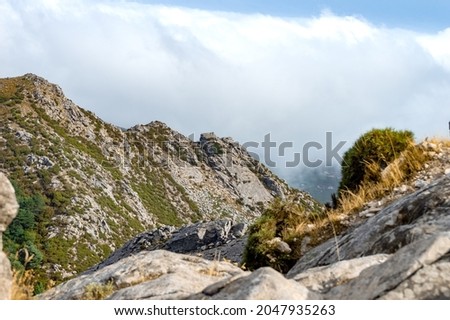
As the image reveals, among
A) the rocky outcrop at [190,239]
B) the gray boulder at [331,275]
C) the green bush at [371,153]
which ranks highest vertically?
the green bush at [371,153]

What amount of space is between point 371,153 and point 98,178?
3712 inches

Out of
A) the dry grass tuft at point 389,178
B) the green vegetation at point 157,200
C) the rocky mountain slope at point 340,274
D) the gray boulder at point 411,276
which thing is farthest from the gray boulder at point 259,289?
the green vegetation at point 157,200

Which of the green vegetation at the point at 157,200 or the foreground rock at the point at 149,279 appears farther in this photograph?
the green vegetation at the point at 157,200

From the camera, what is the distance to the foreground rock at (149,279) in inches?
316

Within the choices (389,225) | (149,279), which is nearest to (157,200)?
(389,225)

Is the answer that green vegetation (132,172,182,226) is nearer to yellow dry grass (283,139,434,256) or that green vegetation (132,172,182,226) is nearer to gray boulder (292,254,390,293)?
yellow dry grass (283,139,434,256)

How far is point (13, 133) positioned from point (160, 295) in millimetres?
102705

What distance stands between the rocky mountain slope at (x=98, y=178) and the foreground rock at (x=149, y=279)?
61.2 metres

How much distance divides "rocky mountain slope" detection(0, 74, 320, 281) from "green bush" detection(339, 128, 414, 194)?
51.4 meters

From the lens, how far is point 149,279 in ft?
30.7

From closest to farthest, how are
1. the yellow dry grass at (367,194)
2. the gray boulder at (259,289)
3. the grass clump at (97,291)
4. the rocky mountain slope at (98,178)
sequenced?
the gray boulder at (259,289) < the grass clump at (97,291) < the yellow dry grass at (367,194) < the rocky mountain slope at (98,178)

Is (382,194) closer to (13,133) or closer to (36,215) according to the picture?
(36,215)

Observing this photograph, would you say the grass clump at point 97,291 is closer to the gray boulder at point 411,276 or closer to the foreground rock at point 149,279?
the foreground rock at point 149,279
